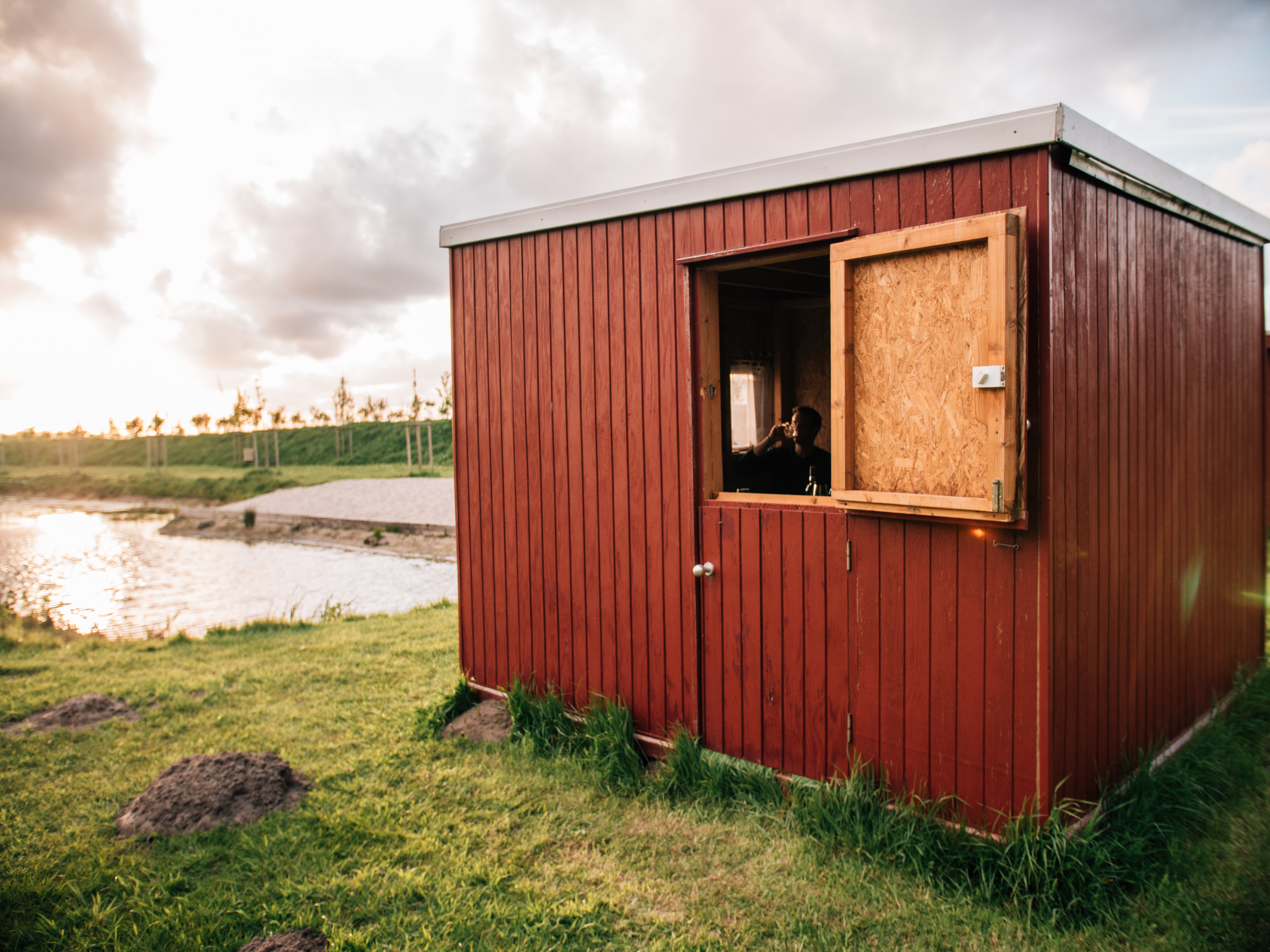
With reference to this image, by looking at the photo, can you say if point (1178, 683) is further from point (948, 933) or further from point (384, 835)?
point (384, 835)

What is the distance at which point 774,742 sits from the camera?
3.92 metres

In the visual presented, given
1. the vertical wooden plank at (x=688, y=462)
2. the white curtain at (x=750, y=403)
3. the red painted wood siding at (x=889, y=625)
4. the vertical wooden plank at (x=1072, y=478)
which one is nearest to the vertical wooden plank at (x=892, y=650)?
the red painted wood siding at (x=889, y=625)

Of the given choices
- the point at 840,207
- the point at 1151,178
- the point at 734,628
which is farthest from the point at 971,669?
the point at 1151,178

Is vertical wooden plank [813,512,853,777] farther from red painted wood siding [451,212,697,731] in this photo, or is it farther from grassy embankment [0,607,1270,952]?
red painted wood siding [451,212,697,731]

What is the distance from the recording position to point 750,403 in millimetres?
6875

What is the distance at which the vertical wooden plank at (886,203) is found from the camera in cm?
337

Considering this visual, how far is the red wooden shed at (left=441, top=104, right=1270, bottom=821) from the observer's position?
3096mm

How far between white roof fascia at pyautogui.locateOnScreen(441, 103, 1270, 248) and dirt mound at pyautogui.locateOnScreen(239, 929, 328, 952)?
150 inches

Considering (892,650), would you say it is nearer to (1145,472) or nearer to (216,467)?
(1145,472)

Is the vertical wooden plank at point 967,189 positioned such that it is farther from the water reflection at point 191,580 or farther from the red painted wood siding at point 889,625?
the water reflection at point 191,580

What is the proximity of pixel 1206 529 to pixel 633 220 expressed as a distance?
4040mm

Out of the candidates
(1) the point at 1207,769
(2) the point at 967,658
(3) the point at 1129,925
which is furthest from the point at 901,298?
(1) the point at 1207,769

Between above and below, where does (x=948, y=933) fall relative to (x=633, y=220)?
below

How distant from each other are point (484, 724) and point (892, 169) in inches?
158
